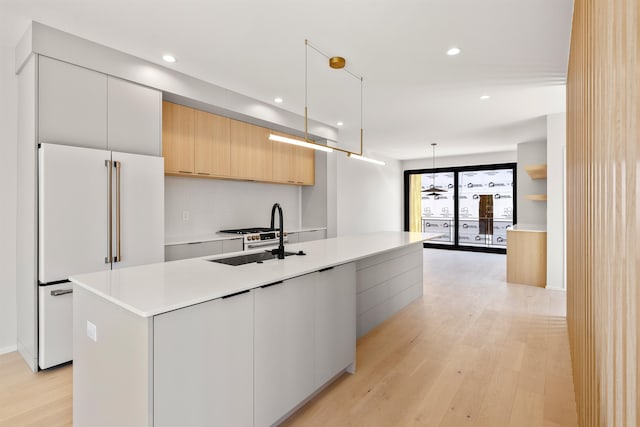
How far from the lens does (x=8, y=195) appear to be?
118 inches

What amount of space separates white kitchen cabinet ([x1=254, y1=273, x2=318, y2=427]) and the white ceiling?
199cm

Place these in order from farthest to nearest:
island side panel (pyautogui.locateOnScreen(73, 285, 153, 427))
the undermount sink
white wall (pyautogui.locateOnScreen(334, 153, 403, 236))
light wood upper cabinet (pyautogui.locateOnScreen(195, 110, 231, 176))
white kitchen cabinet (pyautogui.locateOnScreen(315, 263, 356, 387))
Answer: white wall (pyautogui.locateOnScreen(334, 153, 403, 236)) < light wood upper cabinet (pyautogui.locateOnScreen(195, 110, 231, 176)) < the undermount sink < white kitchen cabinet (pyautogui.locateOnScreen(315, 263, 356, 387)) < island side panel (pyautogui.locateOnScreen(73, 285, 153, 427))

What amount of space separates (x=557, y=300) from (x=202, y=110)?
17.6 ft

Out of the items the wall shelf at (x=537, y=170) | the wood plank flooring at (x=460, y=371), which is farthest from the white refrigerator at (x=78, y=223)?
the wall shelf at (x=537, y=170)

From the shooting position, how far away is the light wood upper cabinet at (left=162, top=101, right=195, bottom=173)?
3.77m

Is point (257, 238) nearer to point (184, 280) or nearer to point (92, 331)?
point (184, 280)

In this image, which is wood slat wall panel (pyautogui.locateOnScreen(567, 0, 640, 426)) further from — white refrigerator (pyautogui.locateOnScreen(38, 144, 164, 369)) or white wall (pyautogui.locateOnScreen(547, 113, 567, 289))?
white wall (pyautogui.locateOnScreen(547, 113, 567, 289))

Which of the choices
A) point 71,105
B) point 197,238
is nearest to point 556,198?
point 197,238

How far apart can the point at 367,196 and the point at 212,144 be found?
510cm

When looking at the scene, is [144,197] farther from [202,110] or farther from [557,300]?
[557,300]

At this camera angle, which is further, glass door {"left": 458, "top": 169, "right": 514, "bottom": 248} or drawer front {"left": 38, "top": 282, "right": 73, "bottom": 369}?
glass door {"left": 458, "top": 169, "right": 514, "bottom": 248}

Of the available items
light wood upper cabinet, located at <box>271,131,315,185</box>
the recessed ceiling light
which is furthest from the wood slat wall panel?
light wood upper cabinet, located at <box>271,131,315,185</box>

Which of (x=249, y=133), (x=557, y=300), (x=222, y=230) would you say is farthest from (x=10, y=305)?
(x=557, y=300)

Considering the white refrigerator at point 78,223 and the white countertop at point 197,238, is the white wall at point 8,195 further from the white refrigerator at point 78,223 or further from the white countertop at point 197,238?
the white countertop at point 197,238
